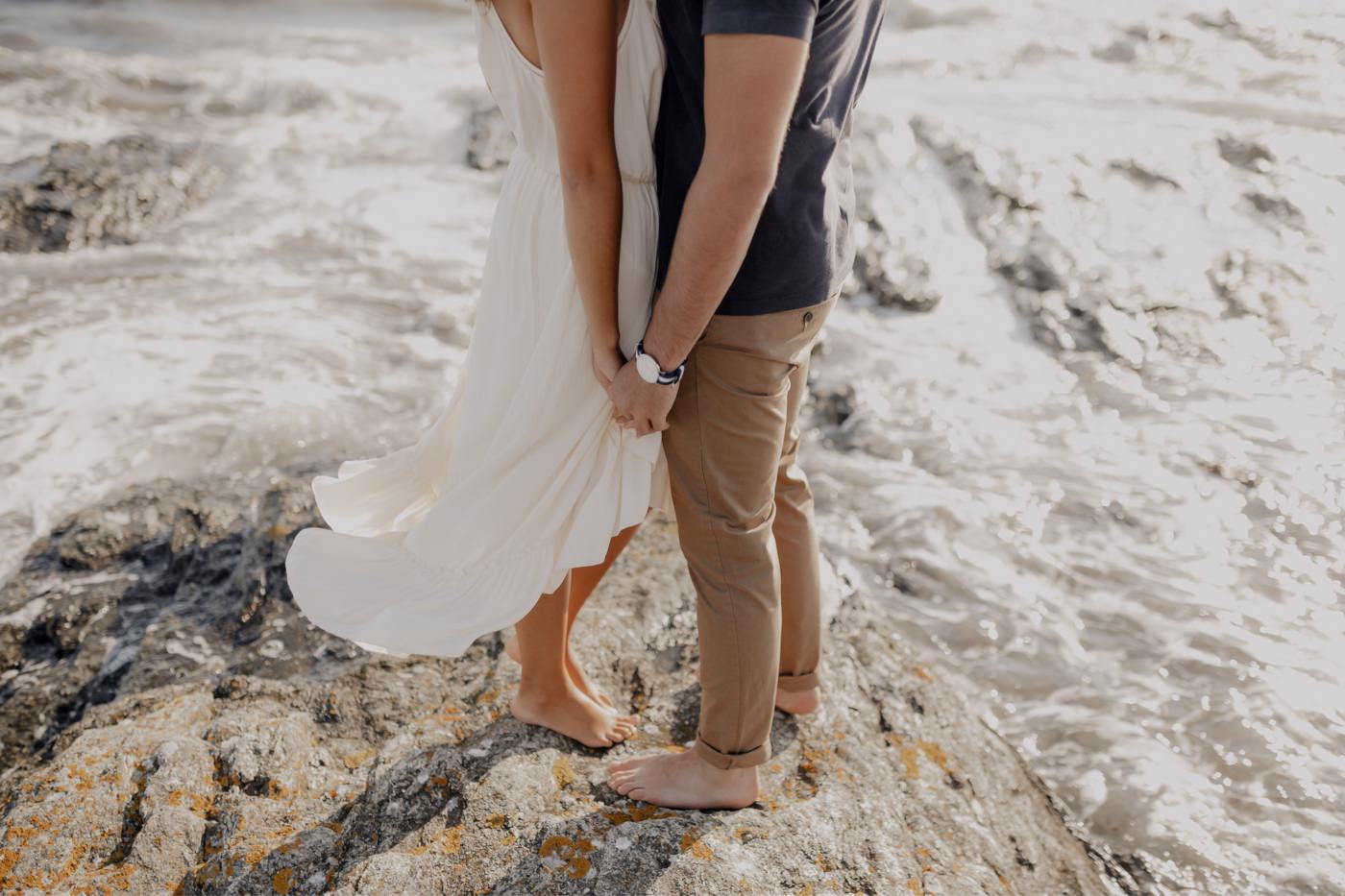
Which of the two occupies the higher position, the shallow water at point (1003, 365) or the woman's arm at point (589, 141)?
the woman's arm at point (589, 141)

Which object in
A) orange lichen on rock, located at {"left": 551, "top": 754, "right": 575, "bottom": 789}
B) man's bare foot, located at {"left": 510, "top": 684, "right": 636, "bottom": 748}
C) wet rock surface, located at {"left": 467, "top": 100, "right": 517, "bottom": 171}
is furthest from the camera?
wet rock surface, located at {"left": 467, "top": 100, "right": 517, "bottom": 171}

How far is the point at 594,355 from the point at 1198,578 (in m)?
3.04

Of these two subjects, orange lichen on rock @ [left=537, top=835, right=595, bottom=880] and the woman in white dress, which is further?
Answer: orange lichen on rock @ [left=537, top=835, right=595, bottom=880]

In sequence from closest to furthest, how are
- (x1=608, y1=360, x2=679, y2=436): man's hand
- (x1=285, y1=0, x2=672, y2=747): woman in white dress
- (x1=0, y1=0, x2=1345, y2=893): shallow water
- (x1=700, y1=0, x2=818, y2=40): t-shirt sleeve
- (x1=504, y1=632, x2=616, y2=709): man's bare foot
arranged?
(x1=700, y1=0, x2=818, y2=40): t-shirt sleeve → (x1=285, y1=0, x2=672, y2=747): woman in white dress → (x1=608, y1=360, x2=679, y2=436): man's hand → (x1=504, y1=632, x2=616, y2=709): man's bare foot → (x1=0, y1=0, x2=1345, y2=893): shallow water

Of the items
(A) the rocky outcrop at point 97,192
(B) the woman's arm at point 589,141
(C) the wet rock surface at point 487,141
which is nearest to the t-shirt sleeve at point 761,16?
(B) the woman's arm at point 589,141

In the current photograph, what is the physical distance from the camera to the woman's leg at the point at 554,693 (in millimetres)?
2227

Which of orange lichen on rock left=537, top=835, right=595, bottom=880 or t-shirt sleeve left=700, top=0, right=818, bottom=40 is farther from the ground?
t-shirt sleeve left=700, top=0, right=818, bottom=40

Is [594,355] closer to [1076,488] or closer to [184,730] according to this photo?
[184,730]

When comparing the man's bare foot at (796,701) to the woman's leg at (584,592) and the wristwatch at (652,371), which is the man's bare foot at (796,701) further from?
the wristwatch at (652,371)

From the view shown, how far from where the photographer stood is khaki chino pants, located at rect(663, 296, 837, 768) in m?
1.81

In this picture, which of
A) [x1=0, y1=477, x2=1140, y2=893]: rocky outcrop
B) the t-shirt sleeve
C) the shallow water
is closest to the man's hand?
the t-shirt sleeve

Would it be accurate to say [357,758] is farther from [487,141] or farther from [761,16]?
[487,141]

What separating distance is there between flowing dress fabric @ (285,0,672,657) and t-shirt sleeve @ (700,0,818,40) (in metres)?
0.27

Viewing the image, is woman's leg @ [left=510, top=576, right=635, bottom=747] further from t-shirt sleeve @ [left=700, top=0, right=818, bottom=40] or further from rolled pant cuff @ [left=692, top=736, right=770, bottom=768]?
t-shirt sleeve @ [left=700, top=0, right=818, bottom=40]
